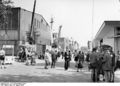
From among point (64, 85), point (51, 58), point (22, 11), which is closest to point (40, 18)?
point (22, 11)

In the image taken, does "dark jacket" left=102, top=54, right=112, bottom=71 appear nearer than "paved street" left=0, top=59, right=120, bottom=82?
Yes

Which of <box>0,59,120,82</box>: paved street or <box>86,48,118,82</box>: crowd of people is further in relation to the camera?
<box>0,59,120,82</box>: paved street

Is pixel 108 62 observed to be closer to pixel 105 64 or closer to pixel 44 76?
pixel 105 64

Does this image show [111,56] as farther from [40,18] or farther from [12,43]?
[40,18]

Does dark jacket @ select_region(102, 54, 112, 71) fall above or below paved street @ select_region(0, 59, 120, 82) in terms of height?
above

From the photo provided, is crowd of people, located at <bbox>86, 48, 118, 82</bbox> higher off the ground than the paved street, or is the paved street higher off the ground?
crowd of people, located at <bbox>86, 48, 118, 82</bbox>

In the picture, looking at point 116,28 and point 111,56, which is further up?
point 116,28

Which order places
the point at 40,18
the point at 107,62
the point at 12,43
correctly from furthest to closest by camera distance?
the point at 40,18 < the point at 12,43 < the point at 107,62

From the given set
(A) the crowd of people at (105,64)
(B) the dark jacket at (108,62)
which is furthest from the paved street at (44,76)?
(B) the dark jacket at (108,62)

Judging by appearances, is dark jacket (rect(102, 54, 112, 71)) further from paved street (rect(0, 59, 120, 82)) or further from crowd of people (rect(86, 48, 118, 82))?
paved street (rect(0, 59, 120, 82))

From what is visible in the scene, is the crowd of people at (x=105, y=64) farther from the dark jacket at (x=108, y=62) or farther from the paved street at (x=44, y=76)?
the paved street at (x=44, y=76)

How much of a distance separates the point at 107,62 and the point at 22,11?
105 feet

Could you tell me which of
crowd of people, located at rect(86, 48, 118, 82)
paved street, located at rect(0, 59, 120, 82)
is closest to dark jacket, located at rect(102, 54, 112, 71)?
crowd of people, located at rect(86, 48, 118, 82)

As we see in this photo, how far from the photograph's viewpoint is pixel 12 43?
1495 inches
